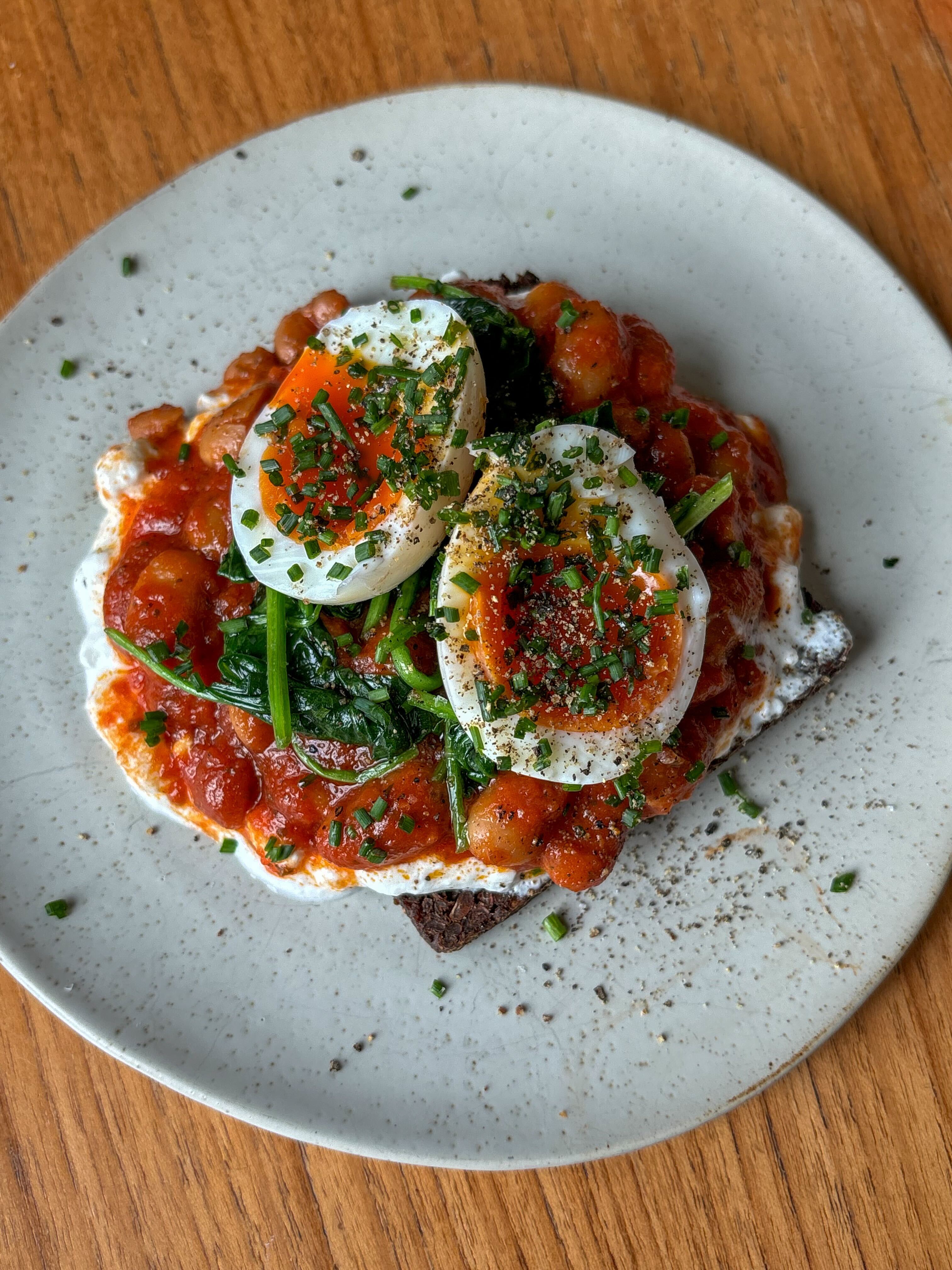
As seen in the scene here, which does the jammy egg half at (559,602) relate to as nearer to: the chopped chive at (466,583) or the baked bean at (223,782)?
the chopped chive at (466,583)

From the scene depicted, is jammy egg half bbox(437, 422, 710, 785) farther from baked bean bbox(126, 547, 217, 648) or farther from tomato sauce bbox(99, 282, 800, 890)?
baked bean bbox(126, 547, 217, 648)

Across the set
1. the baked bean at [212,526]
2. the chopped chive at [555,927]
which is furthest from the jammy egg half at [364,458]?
the chopped chive at [555,927]

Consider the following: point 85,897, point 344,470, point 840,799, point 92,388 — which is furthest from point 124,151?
point 840,799

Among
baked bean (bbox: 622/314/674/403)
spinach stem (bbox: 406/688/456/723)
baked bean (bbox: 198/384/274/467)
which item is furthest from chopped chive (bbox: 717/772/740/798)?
baked bean (bbox: 198/384/274/467)

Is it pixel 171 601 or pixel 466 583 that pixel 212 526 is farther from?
pixel 466 583

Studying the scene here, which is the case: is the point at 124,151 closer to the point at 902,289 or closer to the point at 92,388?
the point at 92,388

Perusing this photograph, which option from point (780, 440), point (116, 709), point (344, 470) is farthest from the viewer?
point (780, 440)
